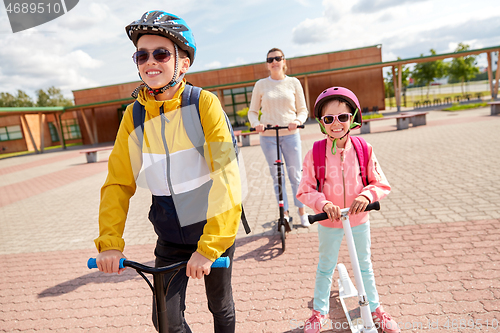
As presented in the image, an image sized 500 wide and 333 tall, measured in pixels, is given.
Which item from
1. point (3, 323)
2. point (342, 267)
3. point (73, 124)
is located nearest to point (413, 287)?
point (342, 267)

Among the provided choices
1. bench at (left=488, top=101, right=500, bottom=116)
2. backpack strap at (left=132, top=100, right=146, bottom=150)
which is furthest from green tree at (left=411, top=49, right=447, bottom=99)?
backpack strap at (left=132, top=100, right=146, bottom=150)

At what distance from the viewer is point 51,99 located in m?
80.0

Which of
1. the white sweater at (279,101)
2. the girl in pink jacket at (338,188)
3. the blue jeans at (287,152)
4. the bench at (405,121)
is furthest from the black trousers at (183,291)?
the bench at (405,121)

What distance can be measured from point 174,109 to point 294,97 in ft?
8.82

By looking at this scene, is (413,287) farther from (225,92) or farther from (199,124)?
(225,92)

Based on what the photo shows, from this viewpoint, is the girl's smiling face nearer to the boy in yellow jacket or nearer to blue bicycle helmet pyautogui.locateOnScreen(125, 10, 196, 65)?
the boy in yellow jacket

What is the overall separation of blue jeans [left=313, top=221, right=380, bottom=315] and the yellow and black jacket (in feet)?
3.29

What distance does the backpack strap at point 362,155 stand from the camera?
2.19m

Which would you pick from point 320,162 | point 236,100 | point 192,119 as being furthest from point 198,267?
point 236,100

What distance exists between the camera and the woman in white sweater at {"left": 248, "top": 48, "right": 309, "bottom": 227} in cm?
396

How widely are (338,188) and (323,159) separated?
0.23 m

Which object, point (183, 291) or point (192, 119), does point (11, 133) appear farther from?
point (192, 119)

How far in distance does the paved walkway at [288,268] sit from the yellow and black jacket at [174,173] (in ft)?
4.58

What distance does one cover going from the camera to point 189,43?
1.67 metres
